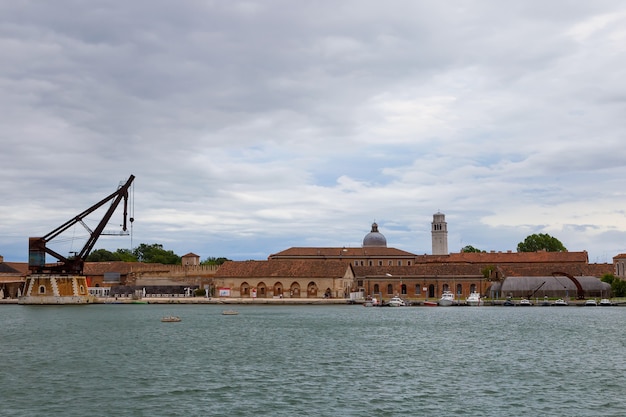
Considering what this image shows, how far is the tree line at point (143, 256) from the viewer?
150875mm

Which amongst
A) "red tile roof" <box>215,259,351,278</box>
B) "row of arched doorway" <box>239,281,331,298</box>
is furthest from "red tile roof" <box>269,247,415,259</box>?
"row of arched doorway" <box>239,281,331,298</box>

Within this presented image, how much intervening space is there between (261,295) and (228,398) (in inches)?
3036

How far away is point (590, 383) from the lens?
2764 centimetres

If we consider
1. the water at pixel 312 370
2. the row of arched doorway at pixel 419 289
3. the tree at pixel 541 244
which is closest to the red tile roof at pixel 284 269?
the row of arched doorway at pixel 419 289

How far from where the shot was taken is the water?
76.7 feet

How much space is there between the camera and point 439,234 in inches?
5945

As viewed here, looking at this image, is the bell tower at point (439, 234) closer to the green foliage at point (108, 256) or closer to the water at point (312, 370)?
the green foliage at point (108, 256)

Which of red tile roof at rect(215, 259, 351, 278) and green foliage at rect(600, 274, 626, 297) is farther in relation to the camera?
red tile roof at rect(215, 259, 351, 278)

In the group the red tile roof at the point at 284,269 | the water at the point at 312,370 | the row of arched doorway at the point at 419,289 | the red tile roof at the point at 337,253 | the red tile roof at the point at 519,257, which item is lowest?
the water at the point at 312,370

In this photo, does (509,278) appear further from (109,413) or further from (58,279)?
(109,413)

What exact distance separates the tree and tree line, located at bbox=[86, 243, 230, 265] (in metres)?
66.3

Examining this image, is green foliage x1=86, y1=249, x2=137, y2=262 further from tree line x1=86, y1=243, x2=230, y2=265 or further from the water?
the water

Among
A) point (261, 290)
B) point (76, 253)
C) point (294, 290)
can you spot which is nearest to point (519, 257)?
point (294, 290)

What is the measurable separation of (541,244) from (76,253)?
306 ft
